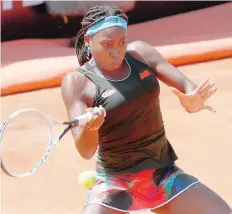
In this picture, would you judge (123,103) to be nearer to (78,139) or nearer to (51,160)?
(78,139)

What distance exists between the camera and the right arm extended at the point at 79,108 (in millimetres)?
3506

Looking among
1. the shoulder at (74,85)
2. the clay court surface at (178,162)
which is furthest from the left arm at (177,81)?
the clay court surface at (178,162)

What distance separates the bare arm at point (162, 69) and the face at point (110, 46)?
0.28 m

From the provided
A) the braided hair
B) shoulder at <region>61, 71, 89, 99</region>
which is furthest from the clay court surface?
the braided hair

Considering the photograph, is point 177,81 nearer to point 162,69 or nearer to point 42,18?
point 162,69

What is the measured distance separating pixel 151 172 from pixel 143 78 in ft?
1.75

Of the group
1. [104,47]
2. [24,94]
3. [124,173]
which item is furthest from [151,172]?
[24,94]

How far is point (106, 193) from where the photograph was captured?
3787mm

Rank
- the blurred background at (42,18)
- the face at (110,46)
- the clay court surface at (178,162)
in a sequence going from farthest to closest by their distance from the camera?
the blurred background at (42,18) → the clay court surface at (178,162) → the face at (110,46)

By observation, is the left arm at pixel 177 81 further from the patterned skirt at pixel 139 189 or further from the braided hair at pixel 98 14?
the patterned skirt at pixel 139 189

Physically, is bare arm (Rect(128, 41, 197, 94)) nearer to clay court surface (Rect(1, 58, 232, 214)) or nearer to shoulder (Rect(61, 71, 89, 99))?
shoulder (Rect(61, 71, 89, 99))

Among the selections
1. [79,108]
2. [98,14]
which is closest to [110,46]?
[98,14]

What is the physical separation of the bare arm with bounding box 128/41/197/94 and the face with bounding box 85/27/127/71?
28cm

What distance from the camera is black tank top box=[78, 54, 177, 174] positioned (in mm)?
3711
